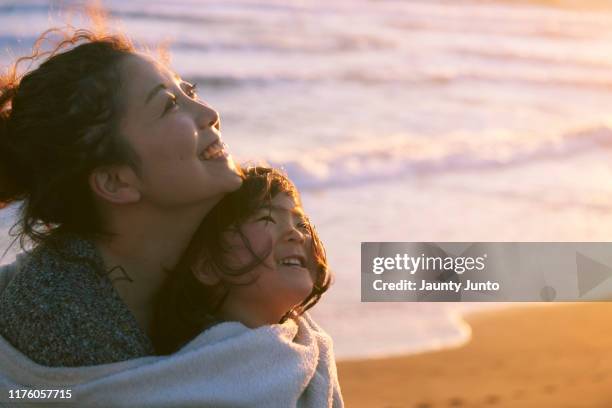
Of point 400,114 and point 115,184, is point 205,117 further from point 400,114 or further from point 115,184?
point 400,114

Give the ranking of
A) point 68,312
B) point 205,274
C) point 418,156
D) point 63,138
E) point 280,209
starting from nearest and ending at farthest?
point 68,312 < point 63,138 < point 205,274 < point 280,209 < point 418,156

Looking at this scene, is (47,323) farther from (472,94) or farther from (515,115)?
(472,94)

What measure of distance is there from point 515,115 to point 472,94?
107cm

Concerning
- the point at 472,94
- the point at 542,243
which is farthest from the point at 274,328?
Result: the point at 472,94

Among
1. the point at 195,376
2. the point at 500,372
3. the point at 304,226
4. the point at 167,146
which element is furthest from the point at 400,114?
the point at 195,376

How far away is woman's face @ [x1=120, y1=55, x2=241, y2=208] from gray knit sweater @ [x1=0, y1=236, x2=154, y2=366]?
0.24 m

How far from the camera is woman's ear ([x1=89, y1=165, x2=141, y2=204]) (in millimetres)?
2768

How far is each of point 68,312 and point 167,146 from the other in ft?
1.59

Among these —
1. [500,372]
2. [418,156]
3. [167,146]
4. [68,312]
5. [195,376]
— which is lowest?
[500,372]

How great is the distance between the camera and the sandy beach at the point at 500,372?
4184mm

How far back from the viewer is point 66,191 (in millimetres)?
2764

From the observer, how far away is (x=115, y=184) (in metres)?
2.78

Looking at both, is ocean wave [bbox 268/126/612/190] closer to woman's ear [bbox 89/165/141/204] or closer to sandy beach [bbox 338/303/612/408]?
sandy beach [bbox 338/303/612/408]

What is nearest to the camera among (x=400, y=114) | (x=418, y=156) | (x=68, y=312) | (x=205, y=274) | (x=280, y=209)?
(x=68, y=312)
